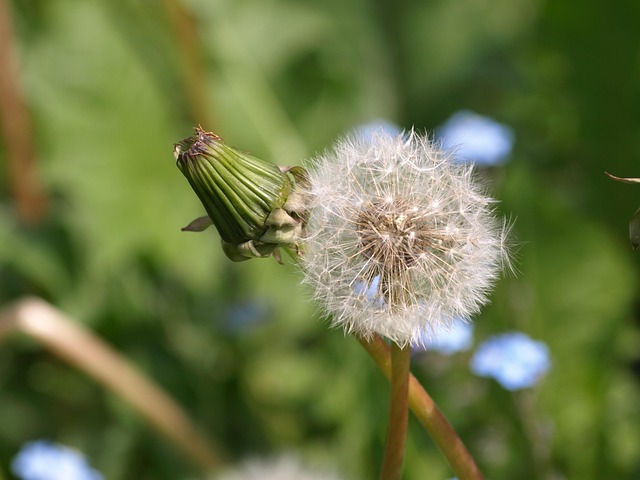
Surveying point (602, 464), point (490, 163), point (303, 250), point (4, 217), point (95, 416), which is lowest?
point (303, 250)

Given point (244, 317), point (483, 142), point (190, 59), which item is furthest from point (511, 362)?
point (190, 59)

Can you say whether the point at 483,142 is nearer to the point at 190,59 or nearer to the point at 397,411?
the point at 190,59

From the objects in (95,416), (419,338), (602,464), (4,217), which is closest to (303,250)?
(419,338)

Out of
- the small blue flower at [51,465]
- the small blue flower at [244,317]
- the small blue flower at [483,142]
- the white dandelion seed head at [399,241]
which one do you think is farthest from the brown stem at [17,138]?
the white dandelion seed head at [399,241]

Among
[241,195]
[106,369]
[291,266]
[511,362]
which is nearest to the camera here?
[241,195]

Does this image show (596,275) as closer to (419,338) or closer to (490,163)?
(490,163)
